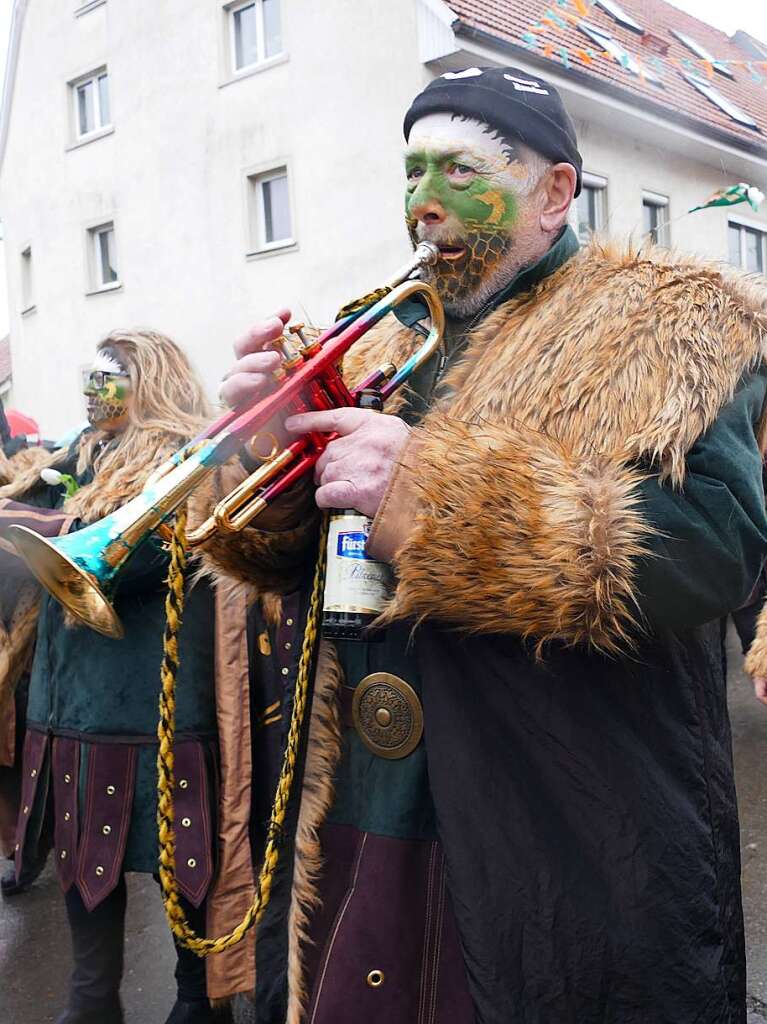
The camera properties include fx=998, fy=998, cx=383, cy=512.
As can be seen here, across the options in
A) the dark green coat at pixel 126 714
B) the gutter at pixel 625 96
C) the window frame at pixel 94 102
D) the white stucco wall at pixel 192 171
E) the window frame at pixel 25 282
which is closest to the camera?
the dark green coat at pixel 126 714

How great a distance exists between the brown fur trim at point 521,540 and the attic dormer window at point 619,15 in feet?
45.9

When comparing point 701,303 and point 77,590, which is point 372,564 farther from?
point 701,303

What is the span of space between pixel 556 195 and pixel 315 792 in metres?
1.09

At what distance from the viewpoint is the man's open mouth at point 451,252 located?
1669mm

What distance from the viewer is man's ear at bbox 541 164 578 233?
67.3 inches

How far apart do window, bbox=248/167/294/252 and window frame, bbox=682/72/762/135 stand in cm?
581

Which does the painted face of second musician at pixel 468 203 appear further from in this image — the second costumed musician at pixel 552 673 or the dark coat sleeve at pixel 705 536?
the dark coat sleeve at pixel 705 536

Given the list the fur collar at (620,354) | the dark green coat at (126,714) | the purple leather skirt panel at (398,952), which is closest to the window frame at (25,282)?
the dark green coat at (126,714)

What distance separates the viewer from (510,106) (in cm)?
167

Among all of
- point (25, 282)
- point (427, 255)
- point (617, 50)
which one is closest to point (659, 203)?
point (617, 50)

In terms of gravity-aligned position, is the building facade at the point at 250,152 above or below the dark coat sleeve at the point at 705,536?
above

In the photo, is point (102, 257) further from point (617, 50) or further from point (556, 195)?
point (556, 195)

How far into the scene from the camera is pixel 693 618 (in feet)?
4.51

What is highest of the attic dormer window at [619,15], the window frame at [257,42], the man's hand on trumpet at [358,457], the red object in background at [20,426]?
the attic dormer window at [619,15]
